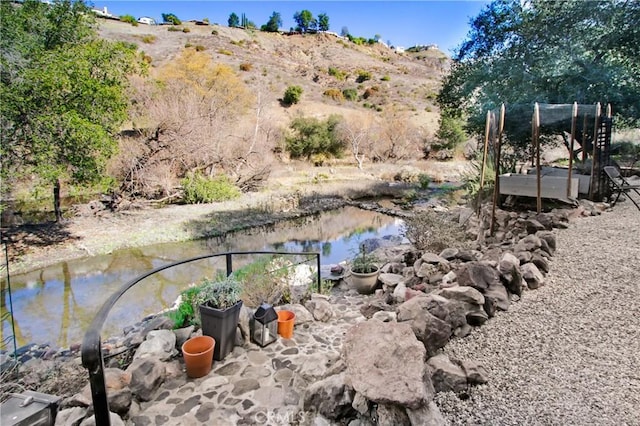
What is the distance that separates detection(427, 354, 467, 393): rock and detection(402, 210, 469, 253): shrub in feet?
12.5

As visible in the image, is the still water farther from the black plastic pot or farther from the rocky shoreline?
the black plastic pot

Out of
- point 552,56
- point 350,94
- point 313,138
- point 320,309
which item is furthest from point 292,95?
point 320,309

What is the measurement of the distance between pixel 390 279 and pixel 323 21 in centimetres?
5622

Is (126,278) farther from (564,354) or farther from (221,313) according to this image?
(564,354)

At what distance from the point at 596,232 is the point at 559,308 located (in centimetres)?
272

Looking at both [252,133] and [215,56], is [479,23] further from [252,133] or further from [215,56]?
[215,56]

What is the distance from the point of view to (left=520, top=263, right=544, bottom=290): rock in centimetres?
334

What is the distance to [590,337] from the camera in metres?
2.43

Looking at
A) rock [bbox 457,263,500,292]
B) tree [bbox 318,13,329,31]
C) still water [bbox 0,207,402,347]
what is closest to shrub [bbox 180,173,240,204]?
still water [bbox 0,207,402,347]

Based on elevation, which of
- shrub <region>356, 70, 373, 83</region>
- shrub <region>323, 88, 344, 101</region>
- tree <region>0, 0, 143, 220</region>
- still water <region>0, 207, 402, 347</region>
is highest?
shrub <region>356, 70, 373, 83</region>

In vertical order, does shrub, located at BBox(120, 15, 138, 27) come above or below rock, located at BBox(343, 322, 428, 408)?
above

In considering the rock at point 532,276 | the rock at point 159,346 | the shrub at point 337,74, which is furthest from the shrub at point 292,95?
the rock at point 159,346

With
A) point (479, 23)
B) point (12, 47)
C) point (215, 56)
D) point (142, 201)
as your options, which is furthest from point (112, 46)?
point (215, 56)

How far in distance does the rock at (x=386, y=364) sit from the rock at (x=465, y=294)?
2.74 feet
